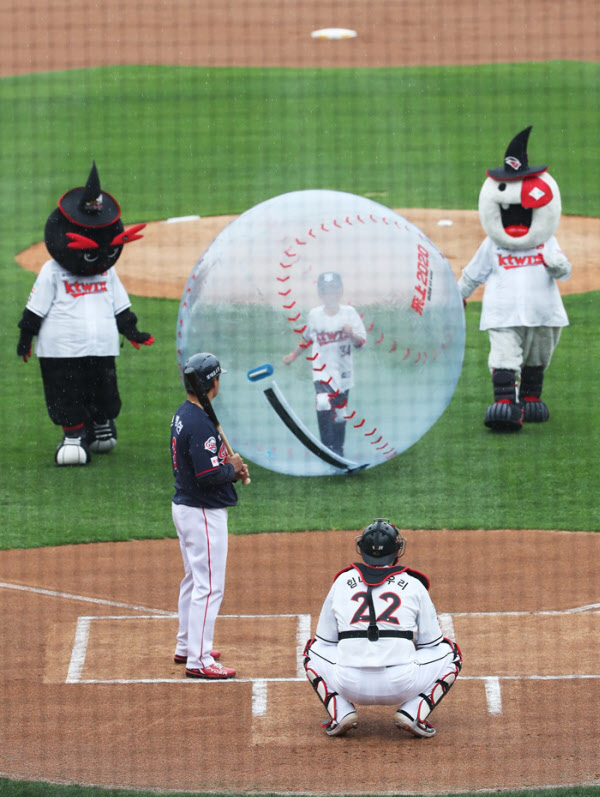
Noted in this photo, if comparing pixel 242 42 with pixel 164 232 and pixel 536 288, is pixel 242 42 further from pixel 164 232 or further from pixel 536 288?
pixel 536 288

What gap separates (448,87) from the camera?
2447cm

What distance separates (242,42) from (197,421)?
22.1 m

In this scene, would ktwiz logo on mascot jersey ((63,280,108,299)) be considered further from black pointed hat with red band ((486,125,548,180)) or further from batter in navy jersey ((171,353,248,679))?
batter in navy jersey ((171,353,248,679))

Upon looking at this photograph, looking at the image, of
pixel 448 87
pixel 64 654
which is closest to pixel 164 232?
pixel 448 87

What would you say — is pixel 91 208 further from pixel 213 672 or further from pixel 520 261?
pixel 213 672

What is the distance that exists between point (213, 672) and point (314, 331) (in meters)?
2.68

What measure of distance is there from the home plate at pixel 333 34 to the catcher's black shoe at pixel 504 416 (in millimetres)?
17717

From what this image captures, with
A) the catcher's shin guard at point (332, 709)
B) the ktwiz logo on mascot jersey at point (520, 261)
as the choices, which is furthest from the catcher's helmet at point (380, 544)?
the ktwiz logo on mascot jersey at point (520, 261)

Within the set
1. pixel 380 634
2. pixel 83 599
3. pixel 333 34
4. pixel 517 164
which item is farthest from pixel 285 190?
pixel 380 634

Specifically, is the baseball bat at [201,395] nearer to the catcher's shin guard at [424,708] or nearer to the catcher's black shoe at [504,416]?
the catcher's shin guard at [424,708]

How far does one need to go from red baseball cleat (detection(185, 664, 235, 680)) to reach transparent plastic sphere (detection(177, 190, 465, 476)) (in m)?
2.40

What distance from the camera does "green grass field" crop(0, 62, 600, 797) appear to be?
9234 millimetres

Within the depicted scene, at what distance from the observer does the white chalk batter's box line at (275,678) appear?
6305mm

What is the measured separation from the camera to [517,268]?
1028 centimetres
